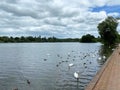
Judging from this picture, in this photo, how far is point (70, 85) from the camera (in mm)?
19984

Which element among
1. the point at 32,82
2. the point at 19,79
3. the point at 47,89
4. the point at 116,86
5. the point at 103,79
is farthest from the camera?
the point at 19,79

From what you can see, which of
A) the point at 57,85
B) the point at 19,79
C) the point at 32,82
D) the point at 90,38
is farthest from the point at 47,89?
the point at 90,38

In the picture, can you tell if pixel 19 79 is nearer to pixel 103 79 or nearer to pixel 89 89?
pixel 103 79

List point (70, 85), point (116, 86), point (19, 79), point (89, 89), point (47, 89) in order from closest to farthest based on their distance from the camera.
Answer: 1. point (89, 89)
2. point (116, 86)
3. point (47, 89)
4. point (70, 85)
5. point (19, 79)

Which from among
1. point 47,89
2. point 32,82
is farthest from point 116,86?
point 32,82

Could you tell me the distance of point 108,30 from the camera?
103 m

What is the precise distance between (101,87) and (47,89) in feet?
19.4

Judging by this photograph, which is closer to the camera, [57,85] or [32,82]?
[57,85]

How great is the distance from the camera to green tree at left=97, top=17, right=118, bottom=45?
104 meters

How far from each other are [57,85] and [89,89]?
750 centimetres

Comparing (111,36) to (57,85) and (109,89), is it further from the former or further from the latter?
(109,89)

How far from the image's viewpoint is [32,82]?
21750 millimetres

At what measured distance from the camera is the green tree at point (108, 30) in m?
104

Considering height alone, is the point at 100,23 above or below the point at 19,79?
above
